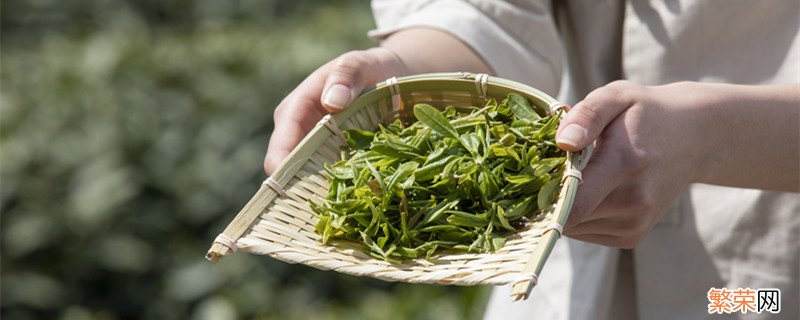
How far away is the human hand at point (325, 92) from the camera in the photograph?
1.43 m

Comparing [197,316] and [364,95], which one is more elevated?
[364,95]

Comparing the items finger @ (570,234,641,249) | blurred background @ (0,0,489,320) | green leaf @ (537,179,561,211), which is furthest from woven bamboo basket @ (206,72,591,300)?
blurred background @ (0,0,489,320)

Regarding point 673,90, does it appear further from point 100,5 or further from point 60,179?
point 100,5

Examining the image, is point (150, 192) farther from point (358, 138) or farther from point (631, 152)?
point (631, 152)

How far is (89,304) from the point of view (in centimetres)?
272

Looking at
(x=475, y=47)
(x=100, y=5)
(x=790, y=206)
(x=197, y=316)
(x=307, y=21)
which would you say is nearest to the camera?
(x=790, y=206)

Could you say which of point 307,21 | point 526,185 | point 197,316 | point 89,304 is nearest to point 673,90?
point 526,185

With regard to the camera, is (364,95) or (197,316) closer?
(364,95)

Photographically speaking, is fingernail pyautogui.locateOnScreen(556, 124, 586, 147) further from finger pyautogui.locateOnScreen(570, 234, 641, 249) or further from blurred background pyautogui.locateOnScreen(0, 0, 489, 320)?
blurred background pyautogui.locateOnScreen(0, 0, 489, 320)

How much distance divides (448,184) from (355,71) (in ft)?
0.80

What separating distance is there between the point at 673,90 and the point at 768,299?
0.38 metres

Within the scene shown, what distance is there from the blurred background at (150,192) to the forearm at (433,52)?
3.35 feet

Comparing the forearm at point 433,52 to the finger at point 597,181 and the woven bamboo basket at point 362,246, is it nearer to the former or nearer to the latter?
the woven bamboo basket at point 362,246

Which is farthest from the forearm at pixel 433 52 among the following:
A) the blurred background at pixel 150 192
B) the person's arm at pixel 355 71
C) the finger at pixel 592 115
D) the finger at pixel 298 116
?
the blurred background at pixel 150 192
